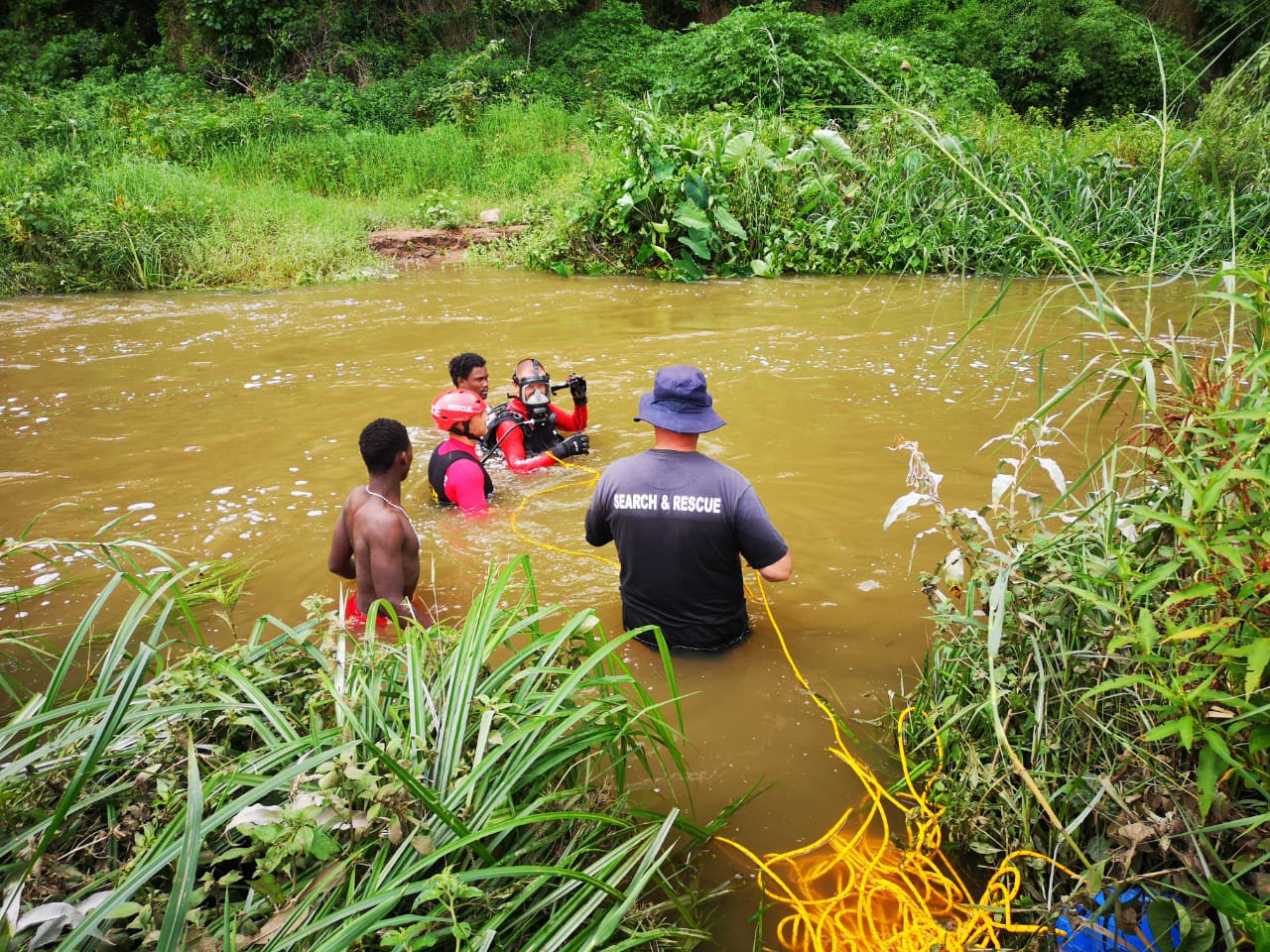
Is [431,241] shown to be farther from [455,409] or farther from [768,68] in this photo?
[455,409]

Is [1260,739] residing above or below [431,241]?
below

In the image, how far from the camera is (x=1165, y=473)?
2.36 meters

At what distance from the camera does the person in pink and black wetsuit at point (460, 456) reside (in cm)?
526

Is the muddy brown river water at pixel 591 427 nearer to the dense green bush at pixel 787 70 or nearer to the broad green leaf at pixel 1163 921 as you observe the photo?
the broad green leaf at pixel 1163 921

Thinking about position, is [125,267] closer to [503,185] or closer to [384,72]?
[503,185]

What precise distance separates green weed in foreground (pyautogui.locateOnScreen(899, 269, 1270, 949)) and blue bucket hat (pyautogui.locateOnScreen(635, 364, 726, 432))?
1.03 meters

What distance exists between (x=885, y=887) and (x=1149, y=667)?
1.01 meters

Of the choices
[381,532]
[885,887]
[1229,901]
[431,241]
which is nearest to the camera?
[1229,901]

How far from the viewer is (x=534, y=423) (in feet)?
20.1

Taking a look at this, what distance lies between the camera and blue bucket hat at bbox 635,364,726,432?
3574 millimetres

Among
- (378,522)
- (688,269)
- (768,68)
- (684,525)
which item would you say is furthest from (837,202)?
(378,522)

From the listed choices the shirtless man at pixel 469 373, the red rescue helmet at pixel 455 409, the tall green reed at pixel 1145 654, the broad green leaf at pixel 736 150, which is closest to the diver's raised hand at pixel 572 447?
the shirtless man at pixel 469 373

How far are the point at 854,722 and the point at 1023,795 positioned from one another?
3.30 ft

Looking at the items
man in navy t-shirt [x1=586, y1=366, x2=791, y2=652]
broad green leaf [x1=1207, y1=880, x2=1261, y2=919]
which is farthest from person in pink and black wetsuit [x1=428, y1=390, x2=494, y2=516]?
broad green leaf [x1=1207, y1=880, x2=1261, y2=919]
